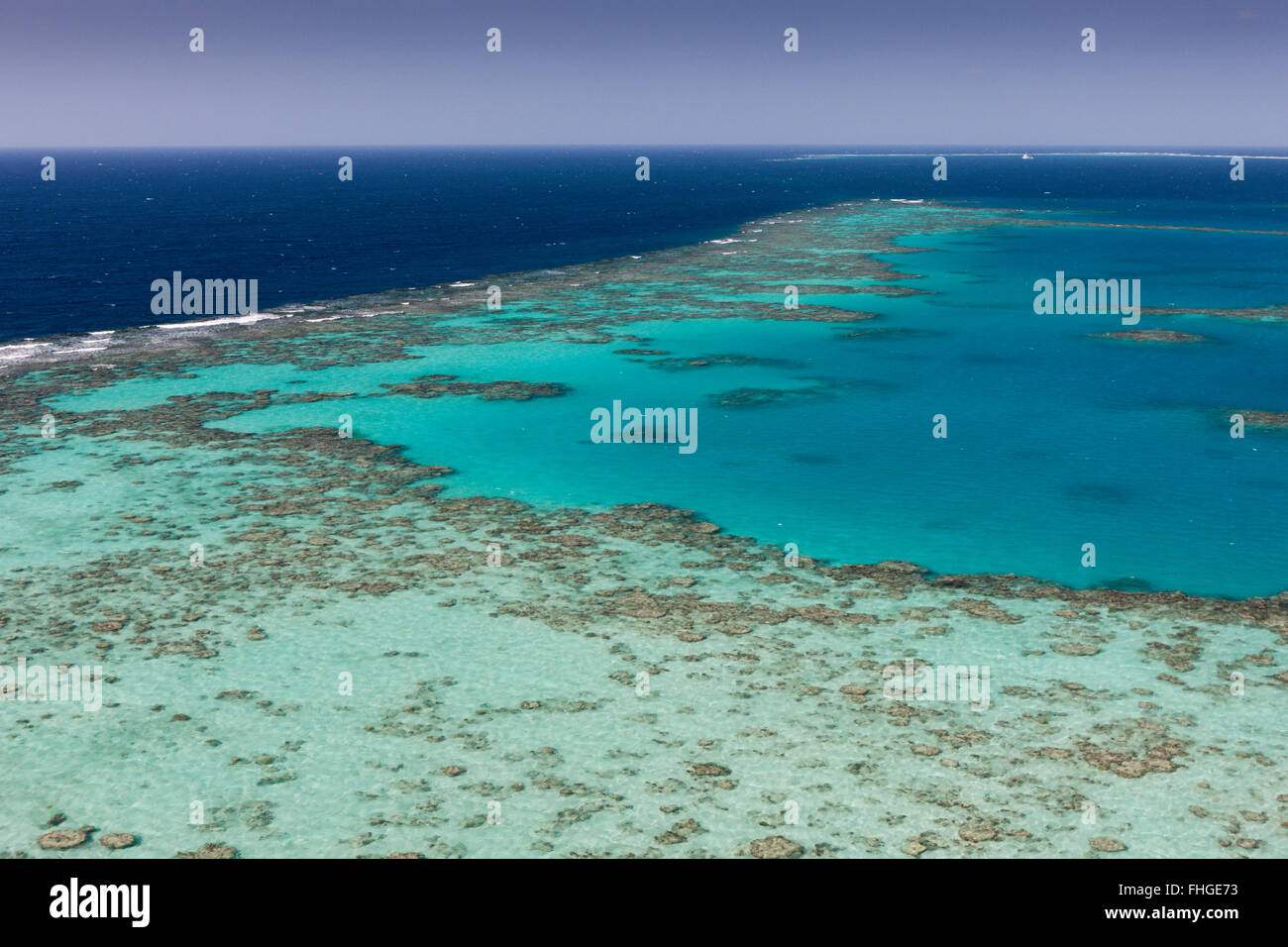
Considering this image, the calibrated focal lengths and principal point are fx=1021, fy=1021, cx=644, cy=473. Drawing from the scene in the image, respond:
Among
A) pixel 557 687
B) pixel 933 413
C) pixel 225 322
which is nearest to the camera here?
pixel 557 687

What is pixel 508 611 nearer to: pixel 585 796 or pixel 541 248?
pixel 585 796

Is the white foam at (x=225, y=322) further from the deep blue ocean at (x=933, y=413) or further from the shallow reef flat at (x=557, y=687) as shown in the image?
the shallow reef flat at (x=557, y=687)

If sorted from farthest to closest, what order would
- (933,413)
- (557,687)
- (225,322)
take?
(225,322) < (933,413) < (557,687)

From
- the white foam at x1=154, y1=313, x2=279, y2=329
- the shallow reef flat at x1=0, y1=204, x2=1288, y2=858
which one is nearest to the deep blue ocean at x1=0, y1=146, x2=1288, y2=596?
the shallow reef flat at x1=0, y1=204, x2=1288, y2=858

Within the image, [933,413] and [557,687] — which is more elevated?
[933,413]

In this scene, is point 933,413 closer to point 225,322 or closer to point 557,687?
point 557,687

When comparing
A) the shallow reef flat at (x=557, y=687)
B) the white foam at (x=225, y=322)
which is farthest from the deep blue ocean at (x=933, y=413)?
the white foam at (x=225, y=322)

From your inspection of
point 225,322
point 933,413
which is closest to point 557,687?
point 933,413

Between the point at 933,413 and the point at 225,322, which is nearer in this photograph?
the point at 933,413

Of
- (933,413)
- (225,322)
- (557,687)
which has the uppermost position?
(225,322)
